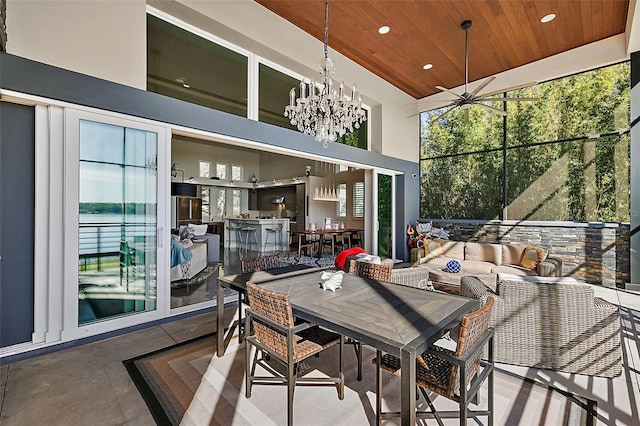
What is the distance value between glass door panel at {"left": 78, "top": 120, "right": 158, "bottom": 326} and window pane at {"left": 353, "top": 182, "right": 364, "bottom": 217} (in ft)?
26.3

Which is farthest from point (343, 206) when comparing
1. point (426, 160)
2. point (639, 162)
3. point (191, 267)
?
point (639, 162)

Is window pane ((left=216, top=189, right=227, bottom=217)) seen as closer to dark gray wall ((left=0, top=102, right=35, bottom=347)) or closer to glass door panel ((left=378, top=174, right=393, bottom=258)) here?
glass door panel ((left=378, top=174, right=393, bottom=258))

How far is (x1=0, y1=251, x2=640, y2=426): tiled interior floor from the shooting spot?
1945 mm

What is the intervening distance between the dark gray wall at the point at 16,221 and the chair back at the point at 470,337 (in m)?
3.72

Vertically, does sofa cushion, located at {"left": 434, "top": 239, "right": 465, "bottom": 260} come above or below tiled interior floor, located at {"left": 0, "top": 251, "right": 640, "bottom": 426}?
above

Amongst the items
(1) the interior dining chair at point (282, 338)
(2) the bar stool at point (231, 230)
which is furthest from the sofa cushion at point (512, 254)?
(2) the bar stool at point (231, 230)

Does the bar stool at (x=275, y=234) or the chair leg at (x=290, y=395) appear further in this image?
the bar stool at (x=275, y=234)

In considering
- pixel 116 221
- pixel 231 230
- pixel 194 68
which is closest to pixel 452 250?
pixel 116 221

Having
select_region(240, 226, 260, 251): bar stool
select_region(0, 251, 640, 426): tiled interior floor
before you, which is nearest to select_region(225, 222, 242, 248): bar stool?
select_region(240, 226, 260, 251): bar stool

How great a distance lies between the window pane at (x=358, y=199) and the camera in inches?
421

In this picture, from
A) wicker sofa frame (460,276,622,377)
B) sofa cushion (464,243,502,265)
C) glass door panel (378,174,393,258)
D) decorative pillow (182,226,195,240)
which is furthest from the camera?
glass door panel (378,174,393,258)

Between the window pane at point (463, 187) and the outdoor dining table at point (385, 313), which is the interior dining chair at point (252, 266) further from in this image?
the window pane at point (463, 187)

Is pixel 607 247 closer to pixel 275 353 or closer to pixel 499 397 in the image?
pixel 499 397

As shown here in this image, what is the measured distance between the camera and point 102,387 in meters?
2.26
